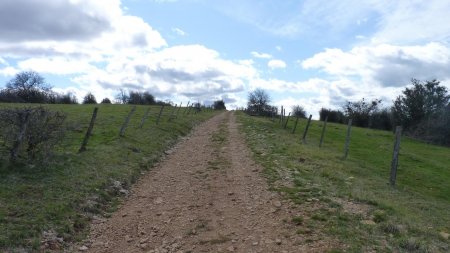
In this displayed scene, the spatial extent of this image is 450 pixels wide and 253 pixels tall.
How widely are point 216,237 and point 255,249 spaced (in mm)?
1031

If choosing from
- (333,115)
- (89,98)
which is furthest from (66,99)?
(333,115)

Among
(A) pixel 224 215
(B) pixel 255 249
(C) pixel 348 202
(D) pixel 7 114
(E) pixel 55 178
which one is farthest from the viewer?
(D) pixel 7 114

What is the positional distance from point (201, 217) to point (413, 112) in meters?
72.3

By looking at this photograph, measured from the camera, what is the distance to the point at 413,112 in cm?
7319

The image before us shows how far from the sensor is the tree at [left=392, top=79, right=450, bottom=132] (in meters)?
71.9

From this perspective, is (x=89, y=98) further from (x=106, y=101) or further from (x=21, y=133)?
(x=21, y=133)

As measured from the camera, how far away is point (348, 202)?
1113cm

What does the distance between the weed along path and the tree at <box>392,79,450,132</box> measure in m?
64.6

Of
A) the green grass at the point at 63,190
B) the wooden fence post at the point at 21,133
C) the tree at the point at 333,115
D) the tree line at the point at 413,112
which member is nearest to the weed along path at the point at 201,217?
the green grass at the point at 63,190

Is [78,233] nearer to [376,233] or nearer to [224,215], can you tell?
[224,215]

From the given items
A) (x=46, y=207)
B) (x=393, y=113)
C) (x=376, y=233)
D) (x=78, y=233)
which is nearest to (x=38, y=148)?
(x=46, y=207)

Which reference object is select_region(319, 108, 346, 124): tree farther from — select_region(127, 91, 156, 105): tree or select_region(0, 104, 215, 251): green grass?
select_region(0, 104, 215, 251): green grass

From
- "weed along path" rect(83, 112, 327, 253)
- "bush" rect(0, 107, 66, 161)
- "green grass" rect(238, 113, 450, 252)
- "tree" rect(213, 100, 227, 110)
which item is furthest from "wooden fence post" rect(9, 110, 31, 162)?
"tree" rect(213, 100, 227, 110)

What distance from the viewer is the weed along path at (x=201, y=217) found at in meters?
8.30
